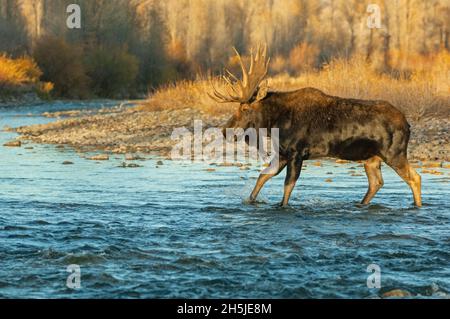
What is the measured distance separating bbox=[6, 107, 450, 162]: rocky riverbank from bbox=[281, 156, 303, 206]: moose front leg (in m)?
6.67

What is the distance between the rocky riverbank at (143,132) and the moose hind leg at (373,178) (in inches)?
230

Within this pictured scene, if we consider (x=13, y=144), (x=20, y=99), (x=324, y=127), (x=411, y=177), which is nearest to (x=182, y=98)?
(x=13, y=144)

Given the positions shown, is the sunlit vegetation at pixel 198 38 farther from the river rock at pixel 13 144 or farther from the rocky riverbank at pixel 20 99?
the river rock at pixel 13 144

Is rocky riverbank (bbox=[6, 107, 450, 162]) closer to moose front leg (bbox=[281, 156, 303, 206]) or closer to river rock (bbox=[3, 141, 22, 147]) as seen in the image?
river rock (bbox=[3, 141, 22, 147])

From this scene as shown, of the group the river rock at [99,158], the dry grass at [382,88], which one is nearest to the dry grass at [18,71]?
the dry grass at [382,88]

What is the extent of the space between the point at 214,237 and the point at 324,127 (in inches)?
118

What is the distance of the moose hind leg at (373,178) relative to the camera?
40.2 ft

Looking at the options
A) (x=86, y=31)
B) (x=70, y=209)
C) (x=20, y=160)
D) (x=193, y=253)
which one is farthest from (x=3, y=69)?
(x=193, y=253)

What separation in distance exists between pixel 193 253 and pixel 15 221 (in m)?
2.92

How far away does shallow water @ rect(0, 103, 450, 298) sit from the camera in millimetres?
7625

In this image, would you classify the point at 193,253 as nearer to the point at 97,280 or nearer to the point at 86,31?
the point at 97,280

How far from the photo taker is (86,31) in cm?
6391

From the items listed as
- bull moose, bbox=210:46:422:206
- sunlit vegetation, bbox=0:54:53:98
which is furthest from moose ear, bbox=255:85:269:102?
sunlit vegetation, bbox=0:54:53:98
